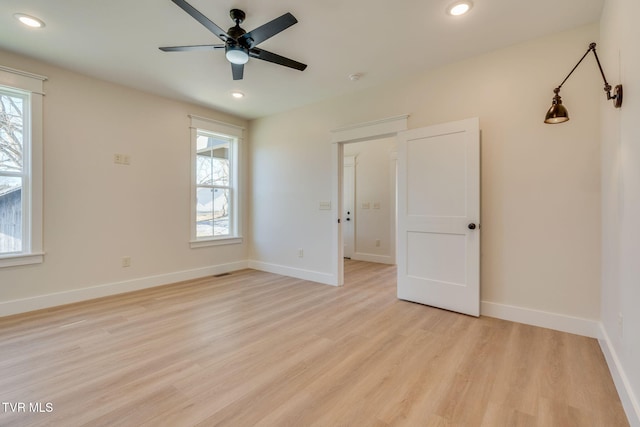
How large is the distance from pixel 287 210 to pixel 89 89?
9.41 feet

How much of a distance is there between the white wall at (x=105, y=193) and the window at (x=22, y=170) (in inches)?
3.1

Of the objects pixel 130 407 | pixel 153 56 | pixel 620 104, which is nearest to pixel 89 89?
pixel 153 56

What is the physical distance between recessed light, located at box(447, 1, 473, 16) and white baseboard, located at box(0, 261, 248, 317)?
4.37m

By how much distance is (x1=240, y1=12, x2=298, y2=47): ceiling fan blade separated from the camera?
77.0 inches

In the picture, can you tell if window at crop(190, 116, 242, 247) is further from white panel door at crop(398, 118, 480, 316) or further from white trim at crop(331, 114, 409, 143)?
white panel door at crop(398, 118, 480, 316)

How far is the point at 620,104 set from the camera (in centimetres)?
173

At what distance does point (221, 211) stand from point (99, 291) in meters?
1.98

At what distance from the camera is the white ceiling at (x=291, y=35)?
2213 millimetres

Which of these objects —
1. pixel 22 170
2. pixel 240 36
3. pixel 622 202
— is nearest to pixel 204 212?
pixel 22 170

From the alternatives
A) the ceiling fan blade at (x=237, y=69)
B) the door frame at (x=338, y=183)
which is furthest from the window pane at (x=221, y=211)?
the ceiling fan blade at (x=237, y=69)

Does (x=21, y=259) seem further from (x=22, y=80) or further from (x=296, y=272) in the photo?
(x=296, y=272)

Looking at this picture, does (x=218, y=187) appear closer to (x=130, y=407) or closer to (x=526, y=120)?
(x=130, y=407)

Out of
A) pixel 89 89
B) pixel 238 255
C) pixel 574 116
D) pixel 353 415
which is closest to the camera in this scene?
pixel 353 415

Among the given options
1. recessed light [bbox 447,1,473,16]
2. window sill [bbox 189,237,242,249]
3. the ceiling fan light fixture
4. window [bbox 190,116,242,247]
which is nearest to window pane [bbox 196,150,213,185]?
window [bbox 190,116,242,247]
